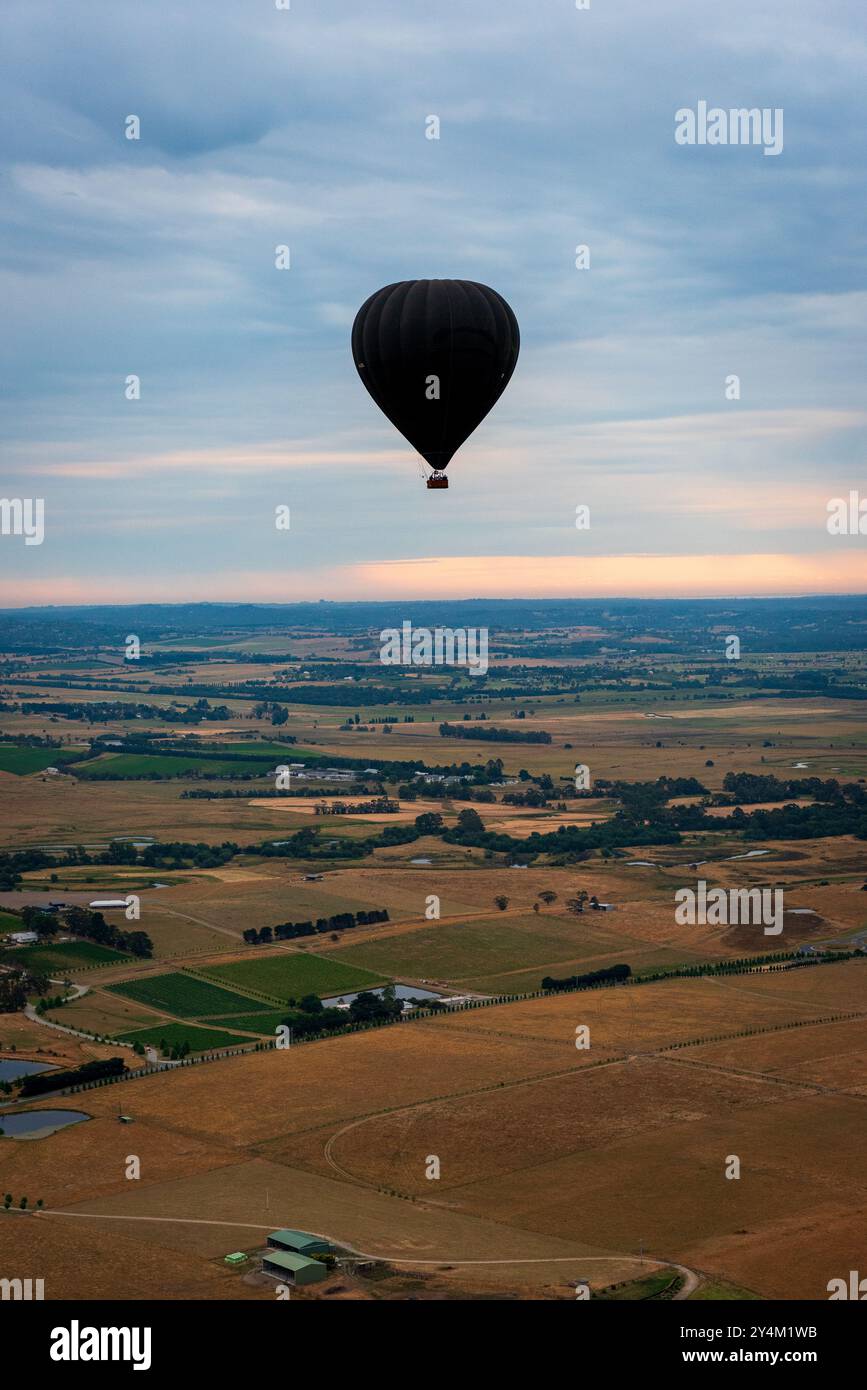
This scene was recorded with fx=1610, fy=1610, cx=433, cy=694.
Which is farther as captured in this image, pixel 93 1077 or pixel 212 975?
pixel 212 975

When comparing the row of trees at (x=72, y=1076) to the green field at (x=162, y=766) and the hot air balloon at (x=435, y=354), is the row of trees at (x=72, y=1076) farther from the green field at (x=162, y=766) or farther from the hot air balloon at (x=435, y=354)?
the green field at (x=162, y=766)

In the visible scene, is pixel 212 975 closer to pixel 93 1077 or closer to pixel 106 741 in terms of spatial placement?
pixel 93 1077

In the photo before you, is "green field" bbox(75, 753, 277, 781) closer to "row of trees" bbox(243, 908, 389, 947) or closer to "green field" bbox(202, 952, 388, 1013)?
"row of trees" bbox(243, 908, 389, 947)

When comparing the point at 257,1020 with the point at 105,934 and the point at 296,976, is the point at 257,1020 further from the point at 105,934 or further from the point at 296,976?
the point at 105,934

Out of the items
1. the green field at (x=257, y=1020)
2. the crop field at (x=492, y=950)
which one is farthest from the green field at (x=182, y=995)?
the crop field at (x=492, y=950)

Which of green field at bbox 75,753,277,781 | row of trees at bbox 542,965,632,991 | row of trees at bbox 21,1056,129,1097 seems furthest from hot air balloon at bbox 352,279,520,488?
green field at bbox 75,753,277,781

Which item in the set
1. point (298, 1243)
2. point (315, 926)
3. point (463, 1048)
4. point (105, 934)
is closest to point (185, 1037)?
point (463, 1048)
